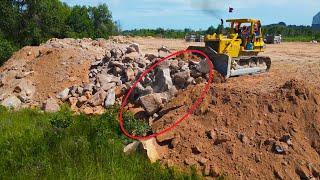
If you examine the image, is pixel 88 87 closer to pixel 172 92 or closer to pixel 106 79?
pixel 106 79

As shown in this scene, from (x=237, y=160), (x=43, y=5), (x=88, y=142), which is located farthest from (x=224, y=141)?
(x=43, y=5)

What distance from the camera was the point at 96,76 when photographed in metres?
15.9

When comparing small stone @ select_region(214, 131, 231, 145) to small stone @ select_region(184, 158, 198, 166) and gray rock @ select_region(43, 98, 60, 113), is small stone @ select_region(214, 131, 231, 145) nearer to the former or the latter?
small stone @ select_region(184, 158, 198, 166)

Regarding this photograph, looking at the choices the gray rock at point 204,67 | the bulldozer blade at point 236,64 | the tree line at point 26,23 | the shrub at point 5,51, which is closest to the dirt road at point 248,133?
the gray rock at point 204,67

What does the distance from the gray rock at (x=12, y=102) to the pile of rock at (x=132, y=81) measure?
130 cm

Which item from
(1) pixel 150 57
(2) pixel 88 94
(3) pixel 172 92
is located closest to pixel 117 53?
(1) pixel 150 57

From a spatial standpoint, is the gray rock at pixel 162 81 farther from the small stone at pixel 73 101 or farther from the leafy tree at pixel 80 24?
the leafy tree at pixel 80 24

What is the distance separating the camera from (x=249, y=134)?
10055 mm

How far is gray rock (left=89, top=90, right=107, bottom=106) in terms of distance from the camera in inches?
551

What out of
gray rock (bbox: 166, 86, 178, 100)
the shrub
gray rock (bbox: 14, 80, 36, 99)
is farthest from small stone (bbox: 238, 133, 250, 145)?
the shrub

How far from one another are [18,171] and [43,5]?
18.3 meters

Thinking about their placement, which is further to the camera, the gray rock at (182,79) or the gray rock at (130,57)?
the gray rock at (130,57)

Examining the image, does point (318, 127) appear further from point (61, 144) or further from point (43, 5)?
point (43, 5)

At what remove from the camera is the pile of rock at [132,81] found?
1269cm
